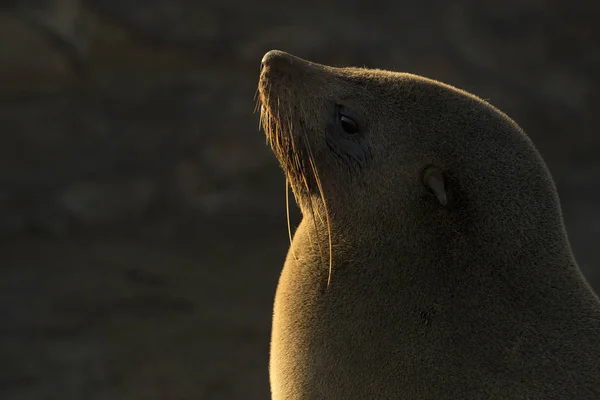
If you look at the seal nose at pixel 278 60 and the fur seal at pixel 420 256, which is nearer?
the fur seal at pixel 420 256

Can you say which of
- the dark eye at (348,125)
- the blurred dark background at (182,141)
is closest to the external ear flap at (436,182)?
the dark eye at (348,125)

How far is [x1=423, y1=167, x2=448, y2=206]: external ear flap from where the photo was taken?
2365 mm

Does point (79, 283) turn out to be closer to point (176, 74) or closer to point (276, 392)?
point (176, 74)

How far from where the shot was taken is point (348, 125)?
2.56m

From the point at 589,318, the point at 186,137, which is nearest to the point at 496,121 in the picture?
the point at 589,318

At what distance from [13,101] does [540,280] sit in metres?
7.21

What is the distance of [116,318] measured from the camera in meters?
6.72

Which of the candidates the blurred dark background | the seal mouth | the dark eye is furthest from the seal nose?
the blurred dark background

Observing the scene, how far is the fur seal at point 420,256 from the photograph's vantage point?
2.28 meters

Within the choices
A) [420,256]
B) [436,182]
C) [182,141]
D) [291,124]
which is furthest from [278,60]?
[182,141]

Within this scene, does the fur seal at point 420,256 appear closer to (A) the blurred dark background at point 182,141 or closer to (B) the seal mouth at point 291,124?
(B) the seal mouth at point 291,124

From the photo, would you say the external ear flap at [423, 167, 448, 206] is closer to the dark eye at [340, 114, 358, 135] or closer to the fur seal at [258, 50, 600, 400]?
the fur seal at [258, 50, 600, 400]

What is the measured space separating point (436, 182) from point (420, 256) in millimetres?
206

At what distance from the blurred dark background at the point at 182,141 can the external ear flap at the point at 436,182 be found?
4.05m
